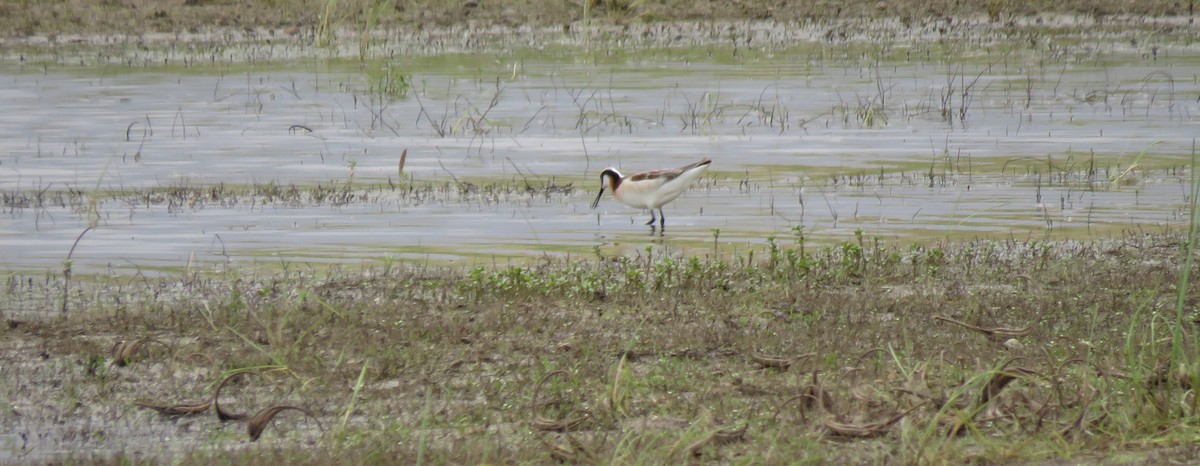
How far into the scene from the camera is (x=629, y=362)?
6594 millimetres

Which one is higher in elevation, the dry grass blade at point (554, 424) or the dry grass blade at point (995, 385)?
the dry grass blade at point (995, 385)

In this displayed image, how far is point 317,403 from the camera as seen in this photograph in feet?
20.1

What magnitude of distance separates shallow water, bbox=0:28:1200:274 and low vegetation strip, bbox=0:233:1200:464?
4.37 ft

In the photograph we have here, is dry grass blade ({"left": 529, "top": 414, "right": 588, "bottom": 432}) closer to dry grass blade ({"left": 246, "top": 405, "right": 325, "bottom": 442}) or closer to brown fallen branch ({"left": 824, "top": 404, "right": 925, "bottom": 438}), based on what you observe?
dry grass blade ({"left": 246, "top": 405, "right": 325, "bottom": 442})

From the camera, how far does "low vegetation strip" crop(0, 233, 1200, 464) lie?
17.6 ft

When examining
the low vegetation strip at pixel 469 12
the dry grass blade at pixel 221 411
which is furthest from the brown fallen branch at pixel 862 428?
the low vegetation strip at pixel 469 12

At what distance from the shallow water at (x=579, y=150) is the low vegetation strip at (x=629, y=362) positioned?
4.37ft

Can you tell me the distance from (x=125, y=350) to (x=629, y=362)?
2.15 meters

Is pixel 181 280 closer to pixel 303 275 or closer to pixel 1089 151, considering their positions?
pixel 303 275

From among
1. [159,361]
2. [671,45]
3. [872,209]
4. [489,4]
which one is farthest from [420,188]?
[489,4]

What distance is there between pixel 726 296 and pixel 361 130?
9.22 meters

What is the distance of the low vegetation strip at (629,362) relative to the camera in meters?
5.35

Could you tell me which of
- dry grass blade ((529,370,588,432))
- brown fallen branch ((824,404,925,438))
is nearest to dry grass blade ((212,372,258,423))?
dry grass blade ((529,370,588,432))

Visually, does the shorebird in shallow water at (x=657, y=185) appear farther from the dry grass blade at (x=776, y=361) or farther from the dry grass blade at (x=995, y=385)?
the dry grass blade at (x=995, y=385)
